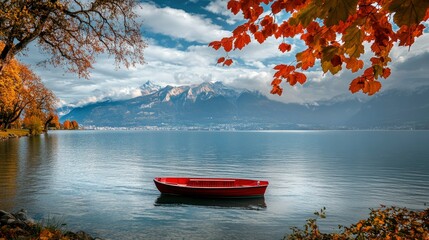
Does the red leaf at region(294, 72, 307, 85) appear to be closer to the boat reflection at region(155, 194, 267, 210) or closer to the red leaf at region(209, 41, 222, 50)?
the red leaf at region(209, 41, 222, 50)

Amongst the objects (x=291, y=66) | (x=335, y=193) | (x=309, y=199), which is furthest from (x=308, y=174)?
(x=291, y=66)

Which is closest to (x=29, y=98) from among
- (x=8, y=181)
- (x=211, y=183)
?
(x=8, y=181)

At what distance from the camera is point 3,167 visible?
173 feet

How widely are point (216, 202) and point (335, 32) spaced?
31.6 metres

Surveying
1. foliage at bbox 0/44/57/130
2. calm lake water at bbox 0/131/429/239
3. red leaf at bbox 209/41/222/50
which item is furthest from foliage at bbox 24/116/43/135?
red leaf at bbox 209/41/222/50

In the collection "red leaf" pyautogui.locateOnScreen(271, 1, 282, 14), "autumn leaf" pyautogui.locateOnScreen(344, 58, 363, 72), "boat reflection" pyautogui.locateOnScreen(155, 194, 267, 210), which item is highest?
"red leaf" pyautogui.locateOnScreen(271, 1, 282, 14)

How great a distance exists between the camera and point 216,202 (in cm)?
3394

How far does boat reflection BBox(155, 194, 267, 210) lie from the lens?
107ft

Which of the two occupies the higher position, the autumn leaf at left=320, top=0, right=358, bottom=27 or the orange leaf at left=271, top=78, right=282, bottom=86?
the autumn leaf at left=320, top=0, right=358, bottom=27

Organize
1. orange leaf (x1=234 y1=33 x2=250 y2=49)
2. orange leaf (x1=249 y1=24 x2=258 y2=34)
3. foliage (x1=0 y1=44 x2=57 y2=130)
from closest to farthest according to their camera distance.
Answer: orange leaf (x1=234 y1=33 x2=250 y2=49), orange leaf (x1=249 y1=24 x2=258 y2=34), foliage (x1=0 y1=44 x2=57 y2=130)

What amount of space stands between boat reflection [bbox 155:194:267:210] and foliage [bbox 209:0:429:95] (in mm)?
28987

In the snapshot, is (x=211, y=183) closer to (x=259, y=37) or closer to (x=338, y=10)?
(x=259, y=37)

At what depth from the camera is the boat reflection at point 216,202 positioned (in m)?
32.7

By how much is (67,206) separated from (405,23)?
33291 mm
